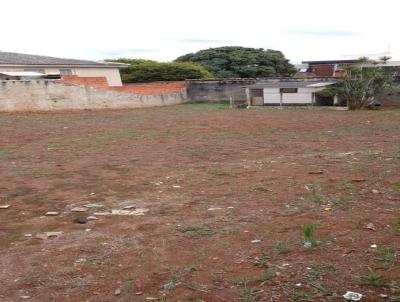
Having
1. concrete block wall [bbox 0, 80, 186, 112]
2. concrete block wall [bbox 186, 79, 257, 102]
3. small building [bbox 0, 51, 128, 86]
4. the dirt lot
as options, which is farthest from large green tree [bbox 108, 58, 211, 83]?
the dirt lot

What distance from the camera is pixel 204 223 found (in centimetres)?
439

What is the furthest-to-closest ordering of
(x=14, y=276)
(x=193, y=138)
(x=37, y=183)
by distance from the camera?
(x=193, y=138), (x=37, y=183), (x=14, y=276)

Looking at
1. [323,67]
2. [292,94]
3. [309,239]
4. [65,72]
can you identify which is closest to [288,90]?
[292,94]

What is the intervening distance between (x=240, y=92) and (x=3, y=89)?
13939mm

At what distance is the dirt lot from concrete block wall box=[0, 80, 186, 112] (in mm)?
10263

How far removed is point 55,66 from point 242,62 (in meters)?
17.5

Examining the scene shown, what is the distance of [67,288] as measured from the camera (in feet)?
10.1

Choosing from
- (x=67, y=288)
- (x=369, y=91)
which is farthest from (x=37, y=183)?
(x=369, y=91)

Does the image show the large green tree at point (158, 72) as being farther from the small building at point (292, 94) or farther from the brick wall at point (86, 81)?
the small building at point (292, 94)

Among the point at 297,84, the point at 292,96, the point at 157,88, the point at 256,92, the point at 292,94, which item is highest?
the point at 157,88

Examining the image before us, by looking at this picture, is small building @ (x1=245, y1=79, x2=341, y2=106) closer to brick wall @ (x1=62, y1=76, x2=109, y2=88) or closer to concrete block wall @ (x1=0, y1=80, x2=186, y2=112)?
concrete block wall @ (x1=0, y1=80, x2=186, y2=112)

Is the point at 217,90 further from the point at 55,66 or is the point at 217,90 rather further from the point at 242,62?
the point at 242,62

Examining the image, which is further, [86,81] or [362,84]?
[86,81]

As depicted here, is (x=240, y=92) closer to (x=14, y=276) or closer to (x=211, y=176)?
(x=211, y=176)
